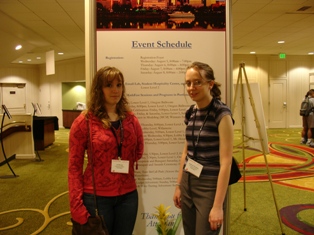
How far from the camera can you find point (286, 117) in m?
11.8

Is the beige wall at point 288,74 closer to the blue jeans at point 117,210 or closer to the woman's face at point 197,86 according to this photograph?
the woman's face at point 197,86

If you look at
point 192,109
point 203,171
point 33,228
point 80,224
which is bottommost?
point 33,228

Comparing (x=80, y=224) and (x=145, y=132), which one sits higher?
(x=145, y=132)

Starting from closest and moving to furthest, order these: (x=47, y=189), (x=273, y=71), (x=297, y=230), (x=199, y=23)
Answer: (x=199, y=23)
(x=297, y=230)
(x=47, y=189)
(x=273, y=71)

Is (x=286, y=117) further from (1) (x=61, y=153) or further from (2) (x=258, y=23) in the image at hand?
(1) (x=61, y=153)

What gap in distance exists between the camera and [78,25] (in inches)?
259

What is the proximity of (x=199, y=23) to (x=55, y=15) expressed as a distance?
15.1ft

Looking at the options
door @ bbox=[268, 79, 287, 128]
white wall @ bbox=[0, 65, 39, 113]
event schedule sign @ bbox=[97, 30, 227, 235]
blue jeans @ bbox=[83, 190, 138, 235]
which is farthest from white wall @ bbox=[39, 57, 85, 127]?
blue jeans @ bbox=[83, 190, 138, 235]

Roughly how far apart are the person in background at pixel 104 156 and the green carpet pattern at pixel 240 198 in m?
1.67

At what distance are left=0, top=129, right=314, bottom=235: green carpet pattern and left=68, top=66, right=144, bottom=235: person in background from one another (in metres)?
1.67

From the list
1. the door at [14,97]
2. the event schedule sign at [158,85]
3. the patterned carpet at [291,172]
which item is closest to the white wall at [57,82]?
the door at [14,97]

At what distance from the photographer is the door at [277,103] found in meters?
11.7

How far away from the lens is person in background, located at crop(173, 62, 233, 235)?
142cm

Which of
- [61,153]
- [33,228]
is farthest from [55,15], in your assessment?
[33,228]
